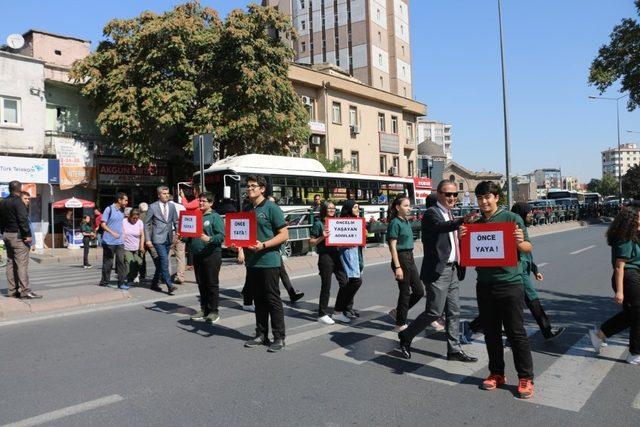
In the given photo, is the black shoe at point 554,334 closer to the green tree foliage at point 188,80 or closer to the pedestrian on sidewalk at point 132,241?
the pedestrian on sidewalk at point 132,241

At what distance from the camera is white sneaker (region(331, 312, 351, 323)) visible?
297 inches

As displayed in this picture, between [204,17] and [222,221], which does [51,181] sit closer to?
[204,17]

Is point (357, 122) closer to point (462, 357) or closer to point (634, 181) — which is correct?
point (462, 357)

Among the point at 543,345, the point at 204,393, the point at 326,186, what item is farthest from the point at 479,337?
the point at 326,186

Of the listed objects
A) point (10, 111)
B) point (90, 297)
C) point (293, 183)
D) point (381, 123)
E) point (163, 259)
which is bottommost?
point (90, 297)

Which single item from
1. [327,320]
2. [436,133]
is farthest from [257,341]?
[436,133]

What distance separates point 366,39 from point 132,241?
51702mm

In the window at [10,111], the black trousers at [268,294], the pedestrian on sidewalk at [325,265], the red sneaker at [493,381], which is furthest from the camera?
the window at [10,111]

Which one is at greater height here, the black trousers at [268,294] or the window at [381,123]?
the window at [381,123]

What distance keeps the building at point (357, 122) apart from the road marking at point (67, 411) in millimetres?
29278

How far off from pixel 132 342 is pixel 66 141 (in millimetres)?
19831

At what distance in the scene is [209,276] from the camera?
7316 mm

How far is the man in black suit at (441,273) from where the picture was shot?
211 inches

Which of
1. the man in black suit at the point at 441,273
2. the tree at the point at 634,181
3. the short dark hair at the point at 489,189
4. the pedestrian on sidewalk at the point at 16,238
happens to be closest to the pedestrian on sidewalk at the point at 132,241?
the pedestrian on sidewalk at the point at 16,238
